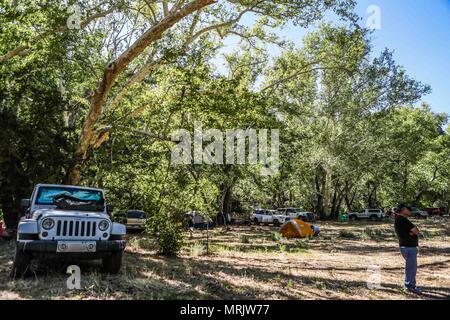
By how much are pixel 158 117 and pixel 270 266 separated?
31.7 feet

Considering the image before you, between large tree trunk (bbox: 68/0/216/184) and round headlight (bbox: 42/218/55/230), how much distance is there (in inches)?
256

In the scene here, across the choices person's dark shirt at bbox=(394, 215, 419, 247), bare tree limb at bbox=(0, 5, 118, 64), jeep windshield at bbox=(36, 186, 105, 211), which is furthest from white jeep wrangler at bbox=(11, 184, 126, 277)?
bare tree limb at bbox=(0, 5, 118, 64)

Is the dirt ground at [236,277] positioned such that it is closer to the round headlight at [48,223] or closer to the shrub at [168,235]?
the shrub at [168,235]

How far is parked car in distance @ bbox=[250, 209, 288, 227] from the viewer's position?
114ft

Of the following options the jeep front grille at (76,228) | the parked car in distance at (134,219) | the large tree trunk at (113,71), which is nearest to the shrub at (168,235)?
the jeep front grille at (76,228)

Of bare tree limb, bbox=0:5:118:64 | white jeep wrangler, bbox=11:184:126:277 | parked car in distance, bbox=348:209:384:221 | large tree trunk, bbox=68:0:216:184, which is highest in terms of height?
bare tree limb, bbox=0:5:118:64

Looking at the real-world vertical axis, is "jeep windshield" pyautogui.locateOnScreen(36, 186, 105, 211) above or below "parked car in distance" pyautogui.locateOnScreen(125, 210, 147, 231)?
Answer: above

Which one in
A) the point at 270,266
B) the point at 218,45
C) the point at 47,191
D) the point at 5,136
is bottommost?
the point at 270,266

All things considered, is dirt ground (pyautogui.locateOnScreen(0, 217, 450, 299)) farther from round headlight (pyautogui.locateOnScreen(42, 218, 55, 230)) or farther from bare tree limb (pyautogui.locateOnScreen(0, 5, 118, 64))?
bare tree limb (pyautogui.locateOnScreen(0, 5, 118, 64))

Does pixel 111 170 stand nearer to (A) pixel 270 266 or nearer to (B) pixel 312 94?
(A) pixel 270 266

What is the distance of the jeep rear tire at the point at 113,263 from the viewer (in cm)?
777

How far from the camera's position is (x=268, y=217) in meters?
35.9
